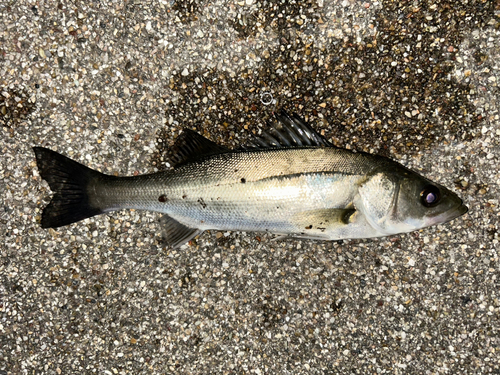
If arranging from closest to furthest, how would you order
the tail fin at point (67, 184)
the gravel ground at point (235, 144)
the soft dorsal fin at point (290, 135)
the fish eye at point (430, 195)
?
the fish eye at point (430, 195), the soft dorsal fin at point (290, 135), the tail fin at point (67, 184), the gravel ground at point (235, 144)

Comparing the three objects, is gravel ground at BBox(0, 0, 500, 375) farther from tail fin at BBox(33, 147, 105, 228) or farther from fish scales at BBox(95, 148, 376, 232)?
fish scales at BBox(95, 148, 376, 232)

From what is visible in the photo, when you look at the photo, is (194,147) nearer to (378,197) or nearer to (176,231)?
(176,231)

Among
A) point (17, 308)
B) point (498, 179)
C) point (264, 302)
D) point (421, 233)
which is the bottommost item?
point (17, 308)

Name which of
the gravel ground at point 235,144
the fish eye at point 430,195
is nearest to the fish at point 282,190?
the fish eye at point 430,195

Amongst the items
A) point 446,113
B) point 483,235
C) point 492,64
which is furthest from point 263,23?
point 483,235

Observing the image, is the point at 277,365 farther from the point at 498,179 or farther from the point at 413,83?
the point at 413,83

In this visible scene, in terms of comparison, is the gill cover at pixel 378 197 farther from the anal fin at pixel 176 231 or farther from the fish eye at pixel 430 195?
the anal fin at pixel 176 231
